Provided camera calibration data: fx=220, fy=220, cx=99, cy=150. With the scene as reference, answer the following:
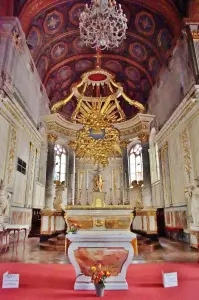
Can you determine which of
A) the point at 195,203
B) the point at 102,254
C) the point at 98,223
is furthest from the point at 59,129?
the point at 102,254

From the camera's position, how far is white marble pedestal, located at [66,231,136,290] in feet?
10.8

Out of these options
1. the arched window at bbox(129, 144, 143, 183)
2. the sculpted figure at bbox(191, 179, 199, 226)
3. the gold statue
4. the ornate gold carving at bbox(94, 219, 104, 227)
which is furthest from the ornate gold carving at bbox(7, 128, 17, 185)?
the arched window at bbox(129, 144, 143, 183)

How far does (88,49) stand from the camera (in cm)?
1334

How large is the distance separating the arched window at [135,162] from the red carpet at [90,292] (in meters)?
10.2

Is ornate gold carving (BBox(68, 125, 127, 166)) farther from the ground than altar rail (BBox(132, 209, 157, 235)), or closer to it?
farther from the ground

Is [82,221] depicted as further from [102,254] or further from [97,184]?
[102,254]

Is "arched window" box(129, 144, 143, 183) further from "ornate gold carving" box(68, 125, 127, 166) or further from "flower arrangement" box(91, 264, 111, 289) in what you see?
"flower arrangement" box(91, 264, 111, 289)

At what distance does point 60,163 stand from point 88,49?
24.5ft

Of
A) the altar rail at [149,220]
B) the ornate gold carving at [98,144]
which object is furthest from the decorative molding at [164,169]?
the ornate gold carving at [98,144]

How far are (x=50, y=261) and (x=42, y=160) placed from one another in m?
8.67

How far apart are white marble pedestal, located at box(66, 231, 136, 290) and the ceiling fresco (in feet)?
31.9

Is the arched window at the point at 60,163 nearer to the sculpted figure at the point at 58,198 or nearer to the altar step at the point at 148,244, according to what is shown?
the sculpted figure at the point at 58,198

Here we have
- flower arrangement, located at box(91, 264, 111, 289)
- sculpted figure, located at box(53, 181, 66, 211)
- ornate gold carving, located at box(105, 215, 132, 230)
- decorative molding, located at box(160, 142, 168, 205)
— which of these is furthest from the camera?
decorative molding, located at box(160, 142, 168, 205)

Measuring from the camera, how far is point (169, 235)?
10.3 meters
